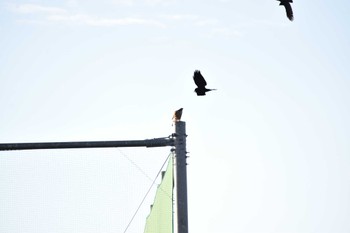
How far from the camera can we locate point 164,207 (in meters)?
10.7

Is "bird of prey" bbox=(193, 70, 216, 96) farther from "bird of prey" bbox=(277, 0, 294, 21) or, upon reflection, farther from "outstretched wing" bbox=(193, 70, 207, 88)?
"bird of prey" bbox=(277, 0, 294, 21)

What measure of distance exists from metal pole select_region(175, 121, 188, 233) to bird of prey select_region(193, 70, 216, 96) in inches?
113

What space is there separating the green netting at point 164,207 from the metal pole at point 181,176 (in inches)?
11.8

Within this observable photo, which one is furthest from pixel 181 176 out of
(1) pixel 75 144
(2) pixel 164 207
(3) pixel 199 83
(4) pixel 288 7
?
(4) pixel 288 7

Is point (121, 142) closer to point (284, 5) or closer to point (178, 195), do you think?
point (178, 195)

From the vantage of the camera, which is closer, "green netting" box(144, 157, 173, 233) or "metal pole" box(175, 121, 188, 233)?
"metal pole" box(175, 121, 188, 233)

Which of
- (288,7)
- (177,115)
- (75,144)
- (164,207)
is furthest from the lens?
(288,7)

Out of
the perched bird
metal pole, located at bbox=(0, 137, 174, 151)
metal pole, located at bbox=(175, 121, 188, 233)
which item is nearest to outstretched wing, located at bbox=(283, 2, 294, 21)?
the perched bird

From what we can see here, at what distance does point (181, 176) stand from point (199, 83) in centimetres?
354

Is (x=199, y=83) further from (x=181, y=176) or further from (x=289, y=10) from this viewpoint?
(x=289, y=10)

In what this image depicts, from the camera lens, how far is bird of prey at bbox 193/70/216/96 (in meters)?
13.1

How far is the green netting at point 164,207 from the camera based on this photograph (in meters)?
10.4

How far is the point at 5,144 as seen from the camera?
1006cm

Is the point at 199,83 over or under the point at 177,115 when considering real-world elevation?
over
